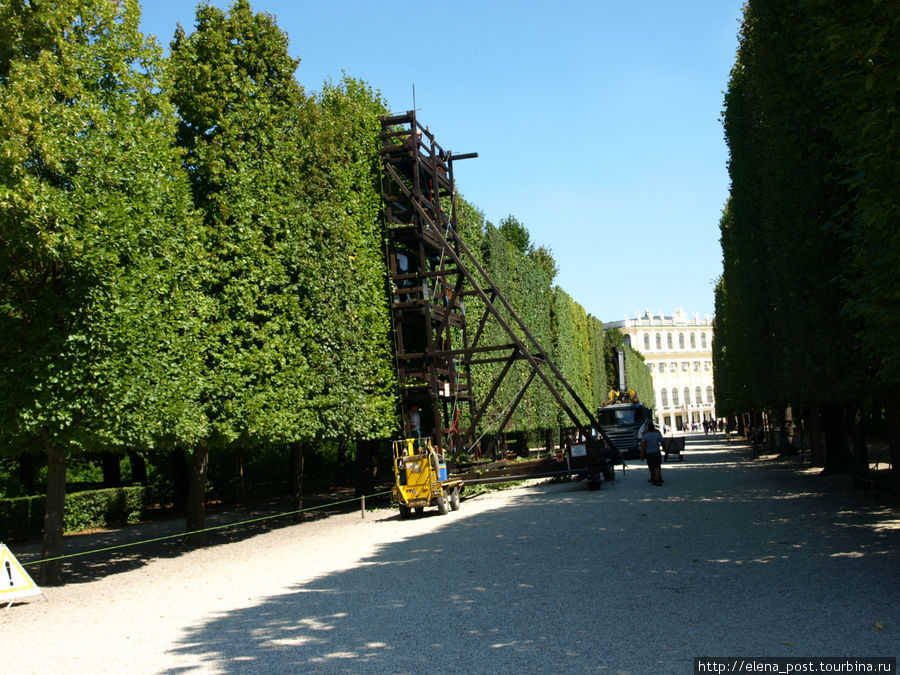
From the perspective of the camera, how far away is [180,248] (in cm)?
1418

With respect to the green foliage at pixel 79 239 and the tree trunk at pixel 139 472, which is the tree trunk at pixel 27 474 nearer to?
the tree trunk at pixel 139 472

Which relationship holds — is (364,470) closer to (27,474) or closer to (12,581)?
(27,474)

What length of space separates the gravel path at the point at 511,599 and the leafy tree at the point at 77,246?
2750mm

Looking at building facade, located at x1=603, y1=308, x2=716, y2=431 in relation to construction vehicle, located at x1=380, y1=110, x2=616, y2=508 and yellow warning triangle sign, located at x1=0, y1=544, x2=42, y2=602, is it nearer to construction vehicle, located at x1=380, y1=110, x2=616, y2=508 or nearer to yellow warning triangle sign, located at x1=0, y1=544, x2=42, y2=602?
construction vehicle, located at x1=380, y1=110, x2=616, y2=508

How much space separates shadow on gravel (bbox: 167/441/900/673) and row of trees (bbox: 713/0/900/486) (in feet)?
8.77

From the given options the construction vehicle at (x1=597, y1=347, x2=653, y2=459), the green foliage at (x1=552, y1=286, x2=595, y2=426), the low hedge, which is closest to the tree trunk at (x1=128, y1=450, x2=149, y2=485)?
the low hedge

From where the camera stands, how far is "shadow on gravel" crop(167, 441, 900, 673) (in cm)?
597

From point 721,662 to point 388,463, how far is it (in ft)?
94.5

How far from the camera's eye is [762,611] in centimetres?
673

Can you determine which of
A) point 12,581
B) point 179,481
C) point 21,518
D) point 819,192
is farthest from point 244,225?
point 179,481

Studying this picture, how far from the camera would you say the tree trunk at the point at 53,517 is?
38.9ft

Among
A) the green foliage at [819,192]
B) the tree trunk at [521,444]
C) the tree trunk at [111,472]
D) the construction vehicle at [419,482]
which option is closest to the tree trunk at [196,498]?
the construction vehicle at [419,482]

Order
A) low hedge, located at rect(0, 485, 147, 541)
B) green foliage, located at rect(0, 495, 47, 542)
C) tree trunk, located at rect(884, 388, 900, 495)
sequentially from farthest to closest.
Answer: low hedge, located at rect(0, 485, 147, 541)
green foliage, located at rect(0, 495, 47, 542)
tree trunk, located at rect(884, 388, 900, 495)

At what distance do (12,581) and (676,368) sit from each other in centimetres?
12435
